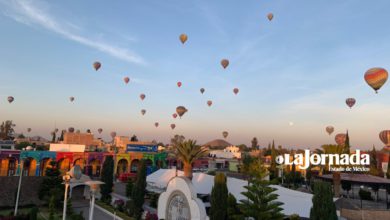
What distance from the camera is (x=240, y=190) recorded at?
33.3 metres

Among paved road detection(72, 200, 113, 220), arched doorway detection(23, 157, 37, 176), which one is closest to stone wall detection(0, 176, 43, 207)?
paved road detection(72, 200, 113, 220)

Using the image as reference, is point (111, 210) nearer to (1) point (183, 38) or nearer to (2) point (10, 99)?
(1) point (183, 38)

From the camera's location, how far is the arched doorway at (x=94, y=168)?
2505 inches

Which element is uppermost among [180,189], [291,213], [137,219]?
[180,189]

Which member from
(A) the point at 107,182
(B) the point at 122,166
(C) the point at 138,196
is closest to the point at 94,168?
(B) the point at 122,166

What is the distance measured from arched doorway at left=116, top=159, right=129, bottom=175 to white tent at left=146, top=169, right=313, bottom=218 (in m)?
24.7

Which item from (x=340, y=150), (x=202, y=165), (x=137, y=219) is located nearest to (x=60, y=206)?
(x=137, y=219)

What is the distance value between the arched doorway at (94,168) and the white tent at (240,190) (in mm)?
22755

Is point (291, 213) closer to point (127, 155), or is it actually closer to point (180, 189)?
point (180, 189)

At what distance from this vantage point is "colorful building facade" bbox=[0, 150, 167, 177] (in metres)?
53.4

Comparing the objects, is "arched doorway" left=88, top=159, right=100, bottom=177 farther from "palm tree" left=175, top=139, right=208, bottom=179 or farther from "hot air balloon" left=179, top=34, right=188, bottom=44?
"palm tree" left=175, top=139, right=208, bottom=179

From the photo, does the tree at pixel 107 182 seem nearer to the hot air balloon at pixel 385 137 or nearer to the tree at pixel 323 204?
the tree at pixel 323 204

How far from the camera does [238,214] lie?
91.9ft

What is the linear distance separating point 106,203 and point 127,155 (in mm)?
32253
